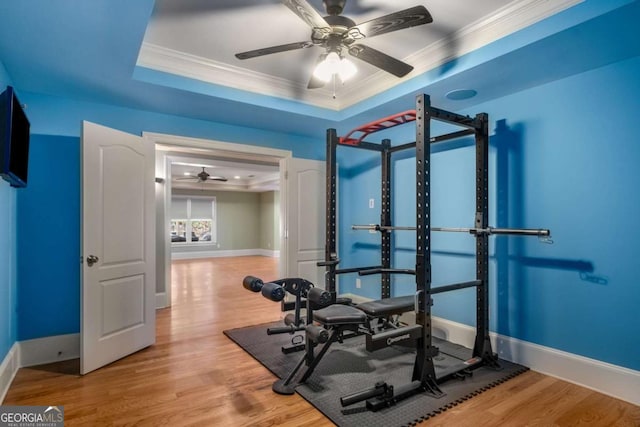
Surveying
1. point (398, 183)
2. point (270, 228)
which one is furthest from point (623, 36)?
point (270, 228)

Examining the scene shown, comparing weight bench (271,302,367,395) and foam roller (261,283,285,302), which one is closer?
weight bench (271,302,367,395)

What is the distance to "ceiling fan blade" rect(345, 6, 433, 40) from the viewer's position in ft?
5.63

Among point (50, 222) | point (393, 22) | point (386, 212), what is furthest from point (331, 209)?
point (50, 222)

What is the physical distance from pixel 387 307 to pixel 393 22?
187cm

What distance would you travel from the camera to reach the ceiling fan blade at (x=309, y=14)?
5.29 ft

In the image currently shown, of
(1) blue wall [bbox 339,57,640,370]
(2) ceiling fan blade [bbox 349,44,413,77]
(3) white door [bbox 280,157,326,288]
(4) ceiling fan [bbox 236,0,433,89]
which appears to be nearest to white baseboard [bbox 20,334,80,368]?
(3) white door [bbox 280,157,326,288]

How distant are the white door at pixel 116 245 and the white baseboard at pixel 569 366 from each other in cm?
308

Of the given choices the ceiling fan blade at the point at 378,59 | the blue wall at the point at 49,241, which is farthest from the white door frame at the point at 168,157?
the ceiling fan blade at the point at 378,59

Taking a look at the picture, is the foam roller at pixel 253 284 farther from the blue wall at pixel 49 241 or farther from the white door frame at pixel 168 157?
the blue wall at pixel 49 241

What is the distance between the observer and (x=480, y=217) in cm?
271

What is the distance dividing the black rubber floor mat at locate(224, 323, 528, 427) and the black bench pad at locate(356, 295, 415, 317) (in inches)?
19.9

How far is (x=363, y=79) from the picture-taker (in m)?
3.35

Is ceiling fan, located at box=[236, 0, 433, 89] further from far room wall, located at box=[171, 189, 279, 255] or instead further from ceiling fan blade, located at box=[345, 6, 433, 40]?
far room wall, located at box=[171, 189, 279, 255]

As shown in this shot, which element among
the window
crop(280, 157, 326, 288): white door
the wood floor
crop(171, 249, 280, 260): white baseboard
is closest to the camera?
the wood floor
